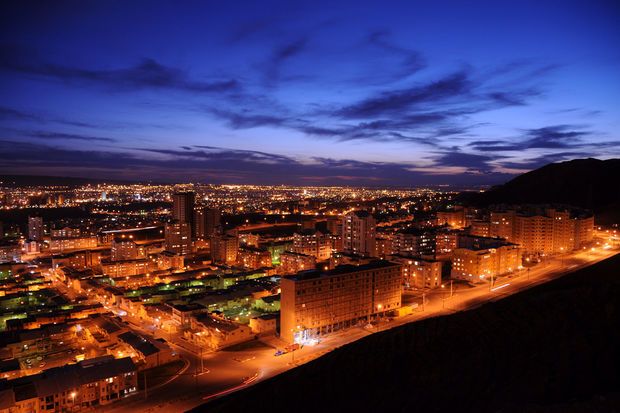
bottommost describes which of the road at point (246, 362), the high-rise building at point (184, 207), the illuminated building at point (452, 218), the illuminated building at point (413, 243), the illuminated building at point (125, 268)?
the road at point (246, 362)

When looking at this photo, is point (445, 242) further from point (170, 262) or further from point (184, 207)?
point (184, 207)

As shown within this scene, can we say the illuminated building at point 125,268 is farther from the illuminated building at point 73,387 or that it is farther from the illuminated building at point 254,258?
the illuminated building at point 73,387

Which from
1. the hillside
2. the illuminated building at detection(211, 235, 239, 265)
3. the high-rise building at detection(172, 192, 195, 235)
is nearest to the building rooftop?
the illuminated building at detection(211, 235, 239, 265)

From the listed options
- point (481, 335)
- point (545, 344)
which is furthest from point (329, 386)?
point (545, 344)

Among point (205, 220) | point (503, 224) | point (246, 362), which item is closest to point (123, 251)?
point (205, 220)

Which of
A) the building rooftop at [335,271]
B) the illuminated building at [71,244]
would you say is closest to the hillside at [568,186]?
the building rooftop at [335,271]

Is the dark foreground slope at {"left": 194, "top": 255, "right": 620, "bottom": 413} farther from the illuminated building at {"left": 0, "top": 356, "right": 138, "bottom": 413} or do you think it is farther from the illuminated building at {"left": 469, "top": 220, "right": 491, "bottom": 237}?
the illuminated building at {"left": 469, "top": 220, "right": 491, "bottom": 237}

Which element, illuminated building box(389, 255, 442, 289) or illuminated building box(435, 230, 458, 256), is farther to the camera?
illuminated building box(435, 230, 458, 256)
